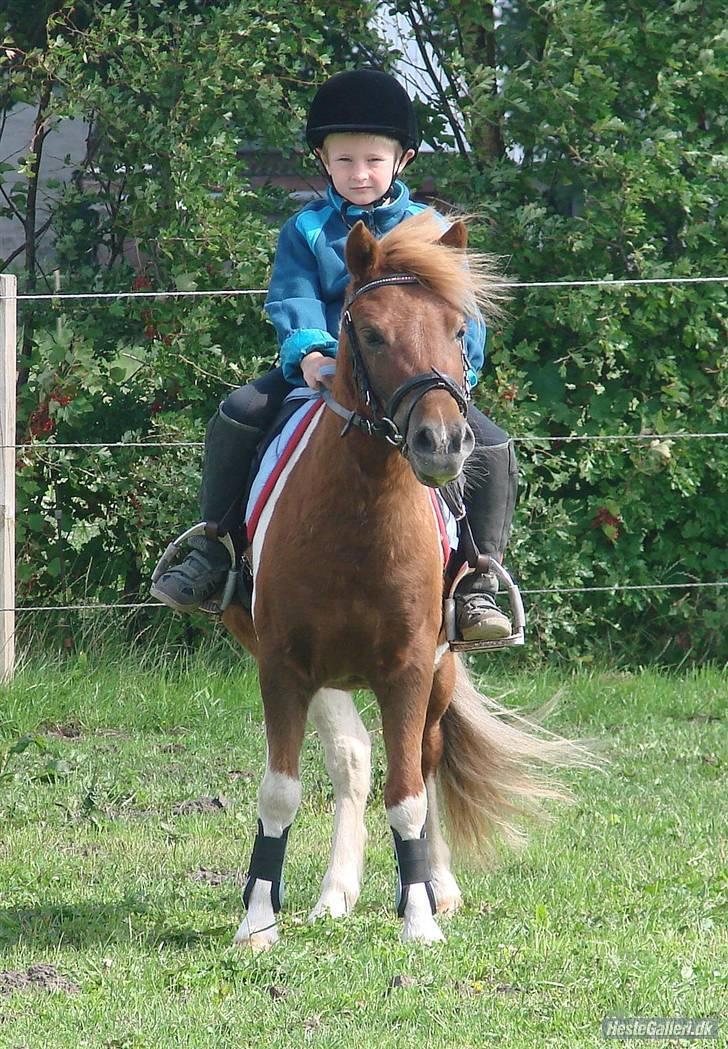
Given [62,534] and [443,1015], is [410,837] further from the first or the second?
[62,534]

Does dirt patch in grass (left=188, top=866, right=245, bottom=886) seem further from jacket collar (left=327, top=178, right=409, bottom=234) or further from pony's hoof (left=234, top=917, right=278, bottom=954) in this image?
jacket collar (left=327, top=178, right=409, bottom=234)

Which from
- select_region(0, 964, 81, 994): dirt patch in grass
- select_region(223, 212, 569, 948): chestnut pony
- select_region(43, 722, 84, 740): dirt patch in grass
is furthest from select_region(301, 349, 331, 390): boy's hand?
select_region(43, 722, 84, 740): dirt patch in grass

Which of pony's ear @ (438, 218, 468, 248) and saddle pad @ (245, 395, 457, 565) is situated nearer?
pony's ear @ (438, 218, 468, 248)

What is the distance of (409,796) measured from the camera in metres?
4.09

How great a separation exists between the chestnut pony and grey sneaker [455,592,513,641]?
87 millimetres

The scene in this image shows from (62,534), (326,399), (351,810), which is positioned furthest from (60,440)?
(326,399)

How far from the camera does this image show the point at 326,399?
3.99 metres

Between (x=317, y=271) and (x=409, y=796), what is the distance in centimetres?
170

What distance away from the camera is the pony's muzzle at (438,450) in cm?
342

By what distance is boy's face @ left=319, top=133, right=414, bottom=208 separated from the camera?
4527 mm


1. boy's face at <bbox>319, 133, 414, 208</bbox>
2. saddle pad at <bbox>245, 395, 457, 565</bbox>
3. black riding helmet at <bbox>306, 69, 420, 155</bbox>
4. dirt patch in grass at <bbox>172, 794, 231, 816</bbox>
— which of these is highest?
black riding helmet at <bbox>306, 69, 420, 155</bbox>

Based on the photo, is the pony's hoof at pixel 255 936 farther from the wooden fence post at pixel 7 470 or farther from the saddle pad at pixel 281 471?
the wooden fence post at pixel 7 470

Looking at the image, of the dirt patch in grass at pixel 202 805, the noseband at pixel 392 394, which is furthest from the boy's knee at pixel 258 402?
the dirt patch in grass at pixel 202 805

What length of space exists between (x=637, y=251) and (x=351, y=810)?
4.21 metres
